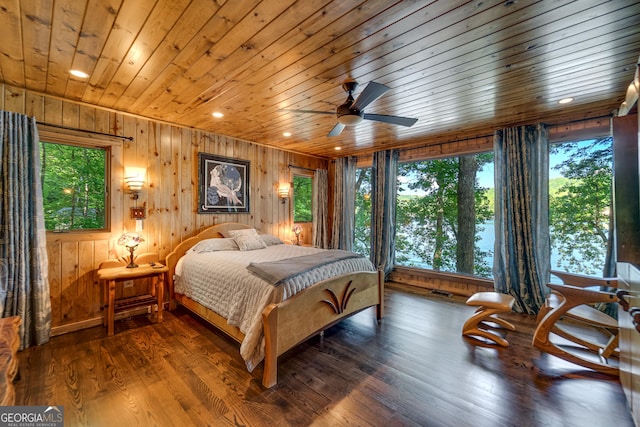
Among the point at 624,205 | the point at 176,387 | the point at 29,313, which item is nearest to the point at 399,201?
the point at 624,205

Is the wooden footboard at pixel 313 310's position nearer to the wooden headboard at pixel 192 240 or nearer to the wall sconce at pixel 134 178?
the wooden headboard at pixel 192 240

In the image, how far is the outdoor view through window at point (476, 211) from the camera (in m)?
3.42

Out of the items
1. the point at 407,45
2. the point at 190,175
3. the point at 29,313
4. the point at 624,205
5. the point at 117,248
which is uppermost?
the point at 407,45

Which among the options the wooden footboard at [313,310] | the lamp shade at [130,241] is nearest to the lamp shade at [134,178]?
the lamp shade at [130,241]

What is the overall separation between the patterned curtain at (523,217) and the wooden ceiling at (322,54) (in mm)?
463

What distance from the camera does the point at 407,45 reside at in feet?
6.44

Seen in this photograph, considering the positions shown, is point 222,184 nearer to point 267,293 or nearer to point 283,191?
point 283,191

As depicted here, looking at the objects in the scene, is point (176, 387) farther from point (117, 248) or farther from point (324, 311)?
point (117, 248)

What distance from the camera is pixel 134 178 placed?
3.27 m

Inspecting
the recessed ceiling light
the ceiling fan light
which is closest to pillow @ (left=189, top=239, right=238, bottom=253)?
the recessed ceiling light

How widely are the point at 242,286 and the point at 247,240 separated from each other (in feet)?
5.23

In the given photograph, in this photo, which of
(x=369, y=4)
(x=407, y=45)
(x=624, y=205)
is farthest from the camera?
(x=407, y=45)

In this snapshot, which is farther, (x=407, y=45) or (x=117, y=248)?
(x=117, y=248)

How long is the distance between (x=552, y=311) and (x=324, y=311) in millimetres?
2160
